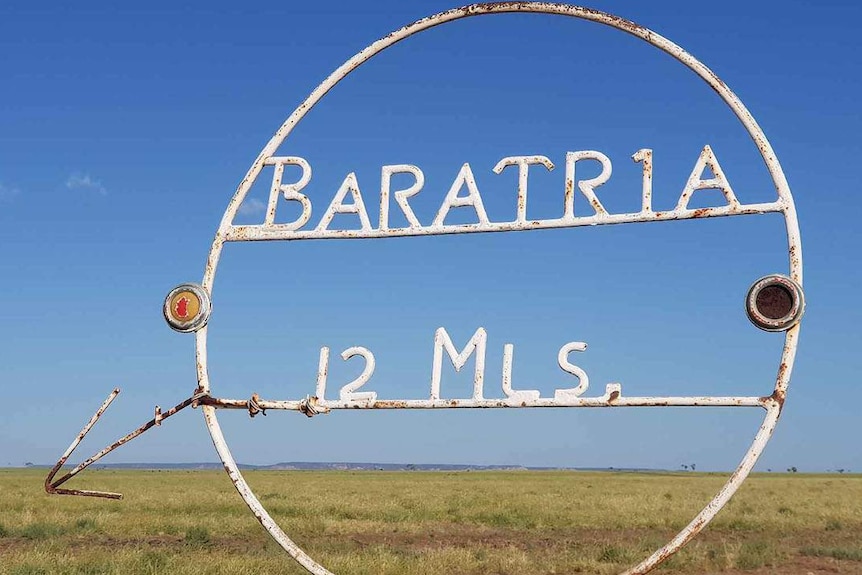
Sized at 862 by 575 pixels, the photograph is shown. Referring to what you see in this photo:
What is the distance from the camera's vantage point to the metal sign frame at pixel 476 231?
7879 millimetres

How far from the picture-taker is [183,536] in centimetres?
2475

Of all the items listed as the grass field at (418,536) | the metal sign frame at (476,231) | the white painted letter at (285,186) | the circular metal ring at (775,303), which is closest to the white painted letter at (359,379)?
the metal sign frame at (476,231)

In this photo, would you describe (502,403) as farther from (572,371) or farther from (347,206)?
(347,206)

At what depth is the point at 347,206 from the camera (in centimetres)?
933

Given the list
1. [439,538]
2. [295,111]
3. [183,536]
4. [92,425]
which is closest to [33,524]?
[183,536]

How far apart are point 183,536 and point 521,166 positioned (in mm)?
19142

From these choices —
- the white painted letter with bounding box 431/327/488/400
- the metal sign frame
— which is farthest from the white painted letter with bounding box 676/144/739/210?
the white painted letter with bounding box 431/327/488/400

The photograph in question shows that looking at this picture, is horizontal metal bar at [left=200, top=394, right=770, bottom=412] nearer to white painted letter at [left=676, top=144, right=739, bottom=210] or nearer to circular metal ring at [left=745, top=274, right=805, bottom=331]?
circular metal ring at [left=745, top=274, right=805, bottom=331]

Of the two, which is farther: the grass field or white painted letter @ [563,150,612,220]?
the grass field

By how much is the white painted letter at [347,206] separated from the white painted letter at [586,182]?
1.95 m

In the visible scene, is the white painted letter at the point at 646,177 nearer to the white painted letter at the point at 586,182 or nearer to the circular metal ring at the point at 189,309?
the white painted letter at the point at 586,182

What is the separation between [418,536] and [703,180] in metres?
18.6

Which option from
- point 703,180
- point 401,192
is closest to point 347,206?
point 401,192

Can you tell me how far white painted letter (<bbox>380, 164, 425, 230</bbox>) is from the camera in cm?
912
